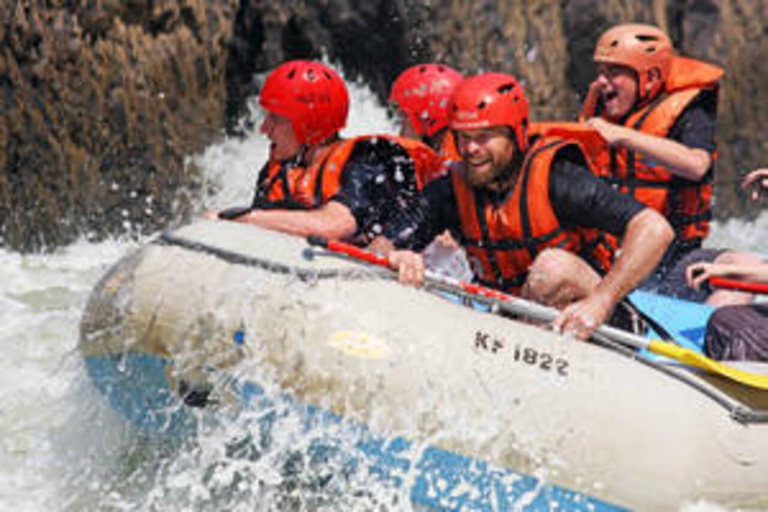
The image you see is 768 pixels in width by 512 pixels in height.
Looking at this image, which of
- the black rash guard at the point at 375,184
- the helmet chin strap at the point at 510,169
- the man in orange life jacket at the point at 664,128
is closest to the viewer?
the helmet chin strap at the point at 510,169

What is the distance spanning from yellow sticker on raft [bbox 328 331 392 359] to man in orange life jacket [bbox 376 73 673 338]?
0.87ft

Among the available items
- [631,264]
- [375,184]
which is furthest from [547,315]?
[375,184]

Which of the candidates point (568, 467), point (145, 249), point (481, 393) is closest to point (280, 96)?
point (145, 249)

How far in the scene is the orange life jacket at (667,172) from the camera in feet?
16.4

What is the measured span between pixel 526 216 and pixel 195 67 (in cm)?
446

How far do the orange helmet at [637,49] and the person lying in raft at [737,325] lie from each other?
→ 1.35 m

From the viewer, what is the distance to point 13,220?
6.83 metres

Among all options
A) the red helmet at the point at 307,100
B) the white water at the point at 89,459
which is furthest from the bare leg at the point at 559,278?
the red helmet at the point at 307,100

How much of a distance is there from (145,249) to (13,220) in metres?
3.59

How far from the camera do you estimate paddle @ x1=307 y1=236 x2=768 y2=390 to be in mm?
3299

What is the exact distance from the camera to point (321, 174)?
13.4 ft

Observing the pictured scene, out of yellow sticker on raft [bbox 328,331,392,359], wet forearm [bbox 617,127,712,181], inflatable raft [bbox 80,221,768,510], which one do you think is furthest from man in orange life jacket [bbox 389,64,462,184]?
yellow sticker on raft [bbox 328,331,392,359]

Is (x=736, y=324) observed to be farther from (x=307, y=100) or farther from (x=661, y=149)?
(x=307, y=100)

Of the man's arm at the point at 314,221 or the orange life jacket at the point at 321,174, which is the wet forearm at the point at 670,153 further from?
the man's arm at the point at 314,221
